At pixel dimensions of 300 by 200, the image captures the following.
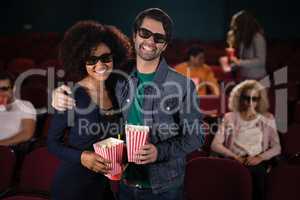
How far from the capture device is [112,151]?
4.98ft

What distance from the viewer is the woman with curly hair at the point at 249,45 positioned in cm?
409

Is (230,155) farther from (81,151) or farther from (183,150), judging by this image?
(81,151)

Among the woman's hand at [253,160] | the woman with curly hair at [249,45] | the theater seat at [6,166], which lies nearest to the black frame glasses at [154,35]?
the theater seat at [6,166]

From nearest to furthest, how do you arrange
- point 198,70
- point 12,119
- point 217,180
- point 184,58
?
point 217,180 < point 12,119 < point 198,70 < point 184,58

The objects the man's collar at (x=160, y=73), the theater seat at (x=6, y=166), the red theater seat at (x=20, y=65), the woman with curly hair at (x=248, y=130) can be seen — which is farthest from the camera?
the red theater seat at (x=20, y=65)

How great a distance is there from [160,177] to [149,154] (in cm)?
23

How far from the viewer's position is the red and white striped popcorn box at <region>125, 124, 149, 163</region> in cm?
149

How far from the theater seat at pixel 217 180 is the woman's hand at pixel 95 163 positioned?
1159 millimetres

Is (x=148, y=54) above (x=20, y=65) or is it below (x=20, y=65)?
below

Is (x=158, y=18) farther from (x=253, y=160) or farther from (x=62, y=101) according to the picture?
(x=253, y=160)

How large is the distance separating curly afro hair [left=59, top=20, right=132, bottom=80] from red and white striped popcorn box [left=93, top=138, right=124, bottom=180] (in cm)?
40

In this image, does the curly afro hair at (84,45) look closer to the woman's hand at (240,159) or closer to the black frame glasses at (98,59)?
the black frame glasses at (98,59)

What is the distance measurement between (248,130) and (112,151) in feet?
6.62

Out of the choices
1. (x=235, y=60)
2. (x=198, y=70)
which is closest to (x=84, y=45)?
(x=235, y=60)
